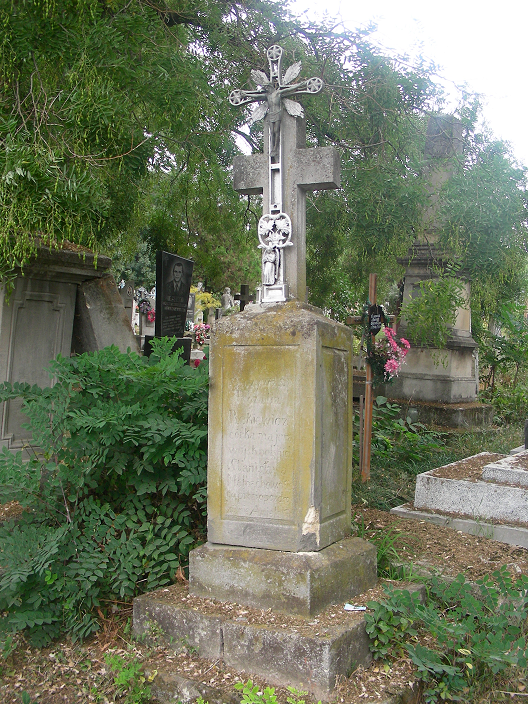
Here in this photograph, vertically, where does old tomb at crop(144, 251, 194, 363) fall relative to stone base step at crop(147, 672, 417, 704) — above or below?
above

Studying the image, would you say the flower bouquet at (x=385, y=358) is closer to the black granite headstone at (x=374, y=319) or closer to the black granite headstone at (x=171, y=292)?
the black granite headstone at (x=374, y=319)

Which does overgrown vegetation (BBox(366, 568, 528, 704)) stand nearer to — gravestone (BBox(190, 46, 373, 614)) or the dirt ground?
the dirt ground

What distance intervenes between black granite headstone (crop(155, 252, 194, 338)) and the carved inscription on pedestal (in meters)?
5.14

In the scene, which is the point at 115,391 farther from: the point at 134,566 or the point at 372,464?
the point at 372,464

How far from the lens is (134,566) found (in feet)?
11.2

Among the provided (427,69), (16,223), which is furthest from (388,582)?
(427,69)

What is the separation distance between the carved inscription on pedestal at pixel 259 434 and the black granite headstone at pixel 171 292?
16.9 ft

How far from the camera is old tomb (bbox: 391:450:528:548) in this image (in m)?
4.59

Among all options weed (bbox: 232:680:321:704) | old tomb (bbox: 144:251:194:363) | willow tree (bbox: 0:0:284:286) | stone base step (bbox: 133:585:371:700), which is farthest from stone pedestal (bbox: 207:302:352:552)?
old tomb (bbox: 144:251:194:363)

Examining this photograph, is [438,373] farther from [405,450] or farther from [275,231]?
[275,231]

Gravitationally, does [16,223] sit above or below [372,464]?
above

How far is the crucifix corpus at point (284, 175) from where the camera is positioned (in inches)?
132

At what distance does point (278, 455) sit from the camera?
3.08 meters

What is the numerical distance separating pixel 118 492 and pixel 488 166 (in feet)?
16.3
